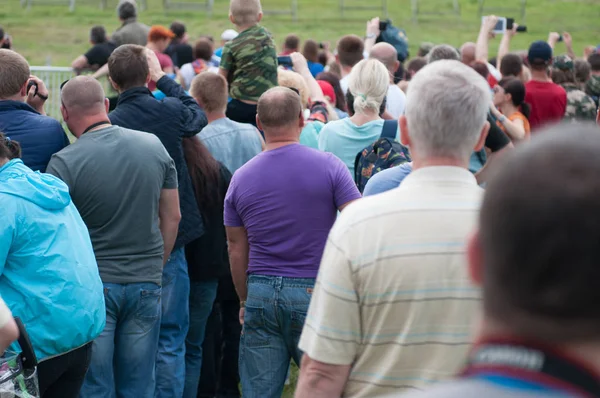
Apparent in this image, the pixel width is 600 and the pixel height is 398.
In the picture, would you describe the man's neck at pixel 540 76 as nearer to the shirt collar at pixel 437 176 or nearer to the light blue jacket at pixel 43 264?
the light blue jacket at pixel 43 264

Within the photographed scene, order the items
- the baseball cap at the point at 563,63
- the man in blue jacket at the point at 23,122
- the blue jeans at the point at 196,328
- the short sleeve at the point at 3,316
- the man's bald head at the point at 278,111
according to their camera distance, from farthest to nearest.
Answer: the baseball cap at the point at 563,63
the blue jeans at the point at 196,328
the man in blue jacket at the point at 23,122
the man's bald head at the point at 278,111
the short sleeve at the point at 3,316

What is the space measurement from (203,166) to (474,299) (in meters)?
3.39

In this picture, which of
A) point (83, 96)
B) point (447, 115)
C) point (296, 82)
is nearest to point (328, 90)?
point (296, 82)

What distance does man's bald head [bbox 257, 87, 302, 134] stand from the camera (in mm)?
4496

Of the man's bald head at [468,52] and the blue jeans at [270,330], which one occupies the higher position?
the blue jeans at [270,330]

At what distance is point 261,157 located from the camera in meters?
4.49

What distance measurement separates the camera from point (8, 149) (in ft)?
13.5

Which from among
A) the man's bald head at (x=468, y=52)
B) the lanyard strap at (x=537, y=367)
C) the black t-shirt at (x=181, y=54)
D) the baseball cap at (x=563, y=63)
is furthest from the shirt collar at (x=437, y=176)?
the black t-shirt at (x=181, y=54)

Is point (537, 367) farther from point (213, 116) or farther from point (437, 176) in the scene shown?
point (213, 116)

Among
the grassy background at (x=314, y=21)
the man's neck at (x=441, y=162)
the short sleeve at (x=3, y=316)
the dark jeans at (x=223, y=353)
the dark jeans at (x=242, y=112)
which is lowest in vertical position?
the grassy background at (x=314, y=21)

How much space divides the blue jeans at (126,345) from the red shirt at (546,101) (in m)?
5.12

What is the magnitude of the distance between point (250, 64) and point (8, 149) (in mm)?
3165

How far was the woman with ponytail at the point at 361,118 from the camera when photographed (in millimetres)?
5332

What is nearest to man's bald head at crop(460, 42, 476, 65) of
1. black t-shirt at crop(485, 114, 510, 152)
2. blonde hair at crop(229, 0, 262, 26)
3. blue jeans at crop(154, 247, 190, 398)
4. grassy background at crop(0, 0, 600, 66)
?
blonde hair at crop(229, 0, 262, 26)
